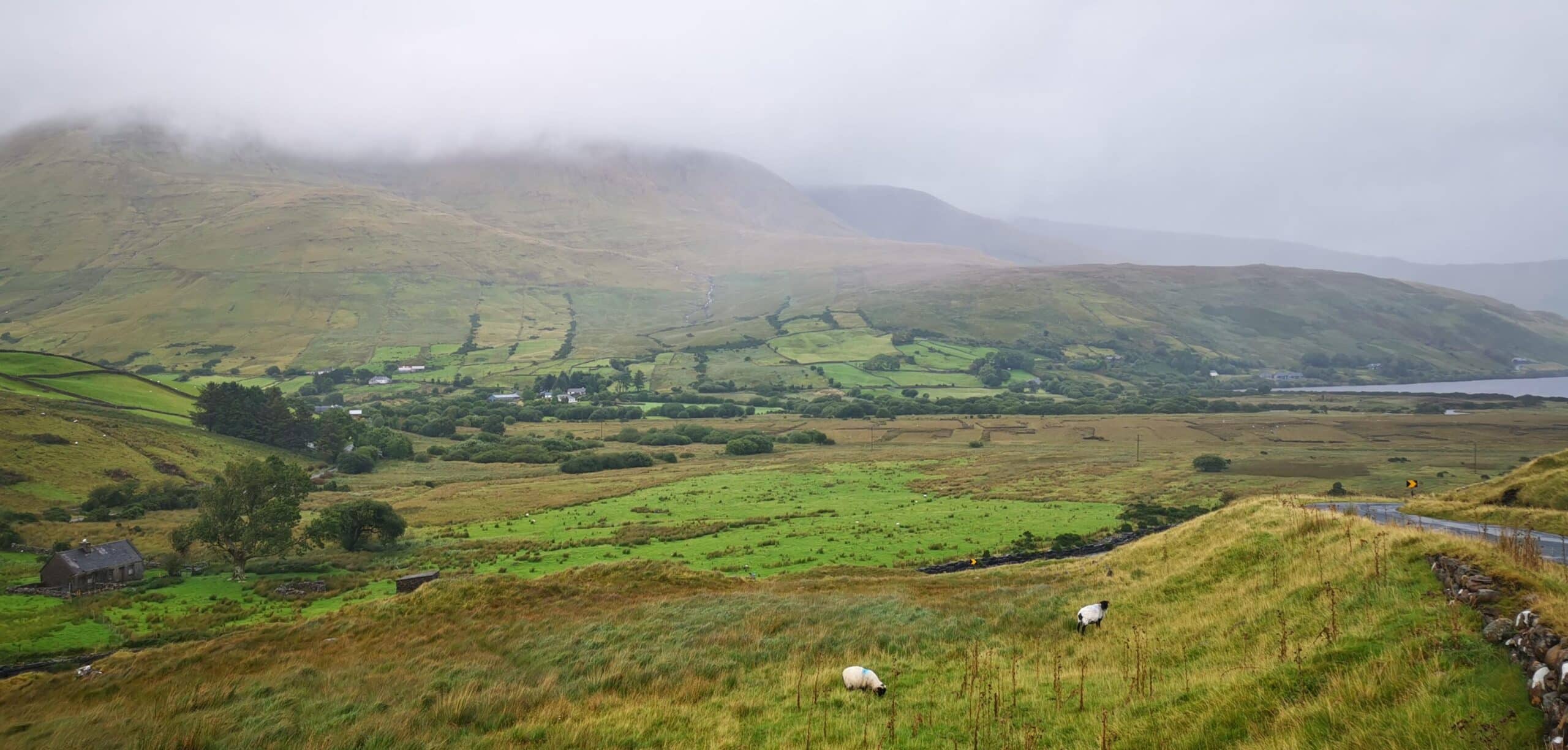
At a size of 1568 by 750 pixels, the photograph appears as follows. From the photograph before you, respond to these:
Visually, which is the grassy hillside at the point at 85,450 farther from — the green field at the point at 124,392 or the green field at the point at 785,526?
the green field at the point at 785,526

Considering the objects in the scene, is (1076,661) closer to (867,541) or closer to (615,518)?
(867,541)

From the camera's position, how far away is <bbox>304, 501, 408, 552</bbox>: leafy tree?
163 ft

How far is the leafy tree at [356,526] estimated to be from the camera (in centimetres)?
4966

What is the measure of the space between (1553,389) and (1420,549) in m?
247

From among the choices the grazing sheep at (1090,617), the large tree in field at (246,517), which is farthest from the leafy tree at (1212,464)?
the large tree in field at (246,517)

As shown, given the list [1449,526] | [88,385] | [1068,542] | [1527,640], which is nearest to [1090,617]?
[1527,640]

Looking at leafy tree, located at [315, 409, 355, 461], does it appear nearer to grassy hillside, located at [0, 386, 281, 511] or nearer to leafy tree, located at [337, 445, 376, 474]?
leafy tree, located at [337, 445, 376, 474]

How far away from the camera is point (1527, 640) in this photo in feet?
29.6

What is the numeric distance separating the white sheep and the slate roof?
4404cm

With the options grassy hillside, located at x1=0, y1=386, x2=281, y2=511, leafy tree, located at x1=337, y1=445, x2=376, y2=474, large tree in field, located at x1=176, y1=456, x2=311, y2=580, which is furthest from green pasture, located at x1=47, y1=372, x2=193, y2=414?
large tree in field, located at x1=176, y1=456, x2=311, y2=580

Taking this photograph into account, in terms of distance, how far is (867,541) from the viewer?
46.2 m

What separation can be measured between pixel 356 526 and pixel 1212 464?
79.3 meters

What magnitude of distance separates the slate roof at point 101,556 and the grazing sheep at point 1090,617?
47.7m

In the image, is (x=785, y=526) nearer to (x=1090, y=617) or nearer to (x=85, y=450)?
(x=1090, y=617)
